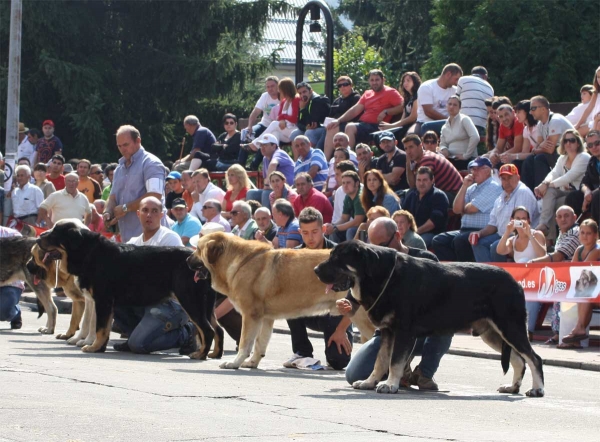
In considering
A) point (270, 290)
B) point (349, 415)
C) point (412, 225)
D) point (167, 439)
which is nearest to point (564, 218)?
point (412, 225)

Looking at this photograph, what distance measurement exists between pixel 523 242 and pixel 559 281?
1.04m

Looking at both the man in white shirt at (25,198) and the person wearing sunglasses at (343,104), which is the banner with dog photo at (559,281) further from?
the man in white shirt at (25,198)

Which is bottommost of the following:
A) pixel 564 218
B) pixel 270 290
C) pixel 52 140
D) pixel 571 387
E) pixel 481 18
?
pixel 571 387

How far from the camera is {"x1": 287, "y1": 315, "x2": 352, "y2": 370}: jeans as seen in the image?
1260cm

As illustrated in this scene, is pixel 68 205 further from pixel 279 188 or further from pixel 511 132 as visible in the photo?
pixel 511 132

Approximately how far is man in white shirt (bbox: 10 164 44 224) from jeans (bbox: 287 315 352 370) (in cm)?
1108

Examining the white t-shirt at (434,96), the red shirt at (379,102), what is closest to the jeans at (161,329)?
the white t-shirt at (434,96)

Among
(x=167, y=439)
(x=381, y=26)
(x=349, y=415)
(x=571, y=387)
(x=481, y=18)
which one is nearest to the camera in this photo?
(x=167, y=439)

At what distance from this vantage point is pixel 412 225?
13.1m

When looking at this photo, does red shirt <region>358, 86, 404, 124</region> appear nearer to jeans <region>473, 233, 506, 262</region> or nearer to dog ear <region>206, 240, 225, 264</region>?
jeans <region>473, 233, 506, 262</region>

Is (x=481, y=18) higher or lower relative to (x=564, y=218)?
higher

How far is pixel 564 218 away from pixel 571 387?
458 centimetres

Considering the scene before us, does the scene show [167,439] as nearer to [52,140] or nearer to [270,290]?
[270,290]

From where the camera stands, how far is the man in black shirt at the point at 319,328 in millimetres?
12477
